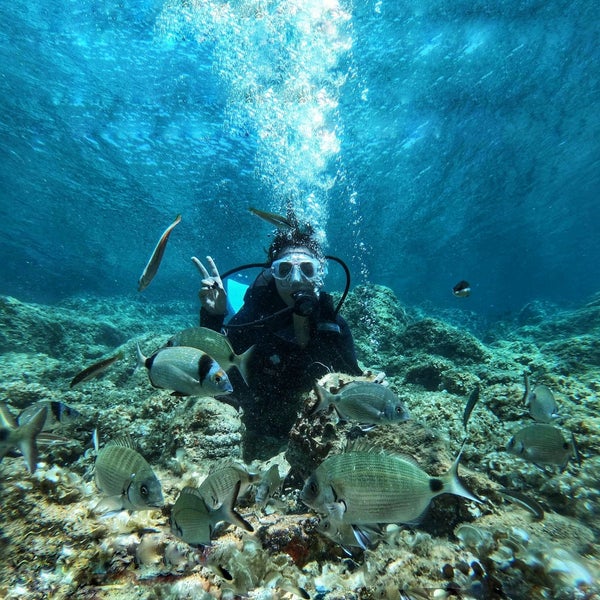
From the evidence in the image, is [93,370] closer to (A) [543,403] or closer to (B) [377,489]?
(B) [377,489]

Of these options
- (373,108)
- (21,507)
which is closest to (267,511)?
(21,507)

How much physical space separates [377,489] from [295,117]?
19012 millimetres

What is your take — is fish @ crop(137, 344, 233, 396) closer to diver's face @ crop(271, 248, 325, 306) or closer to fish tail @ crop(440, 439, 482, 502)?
fish tail @ crop(440, 439, 482, 502)

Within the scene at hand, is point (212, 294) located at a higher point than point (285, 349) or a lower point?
higher

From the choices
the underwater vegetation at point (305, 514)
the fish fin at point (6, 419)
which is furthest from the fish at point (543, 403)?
the fish fin at point (6, 419)

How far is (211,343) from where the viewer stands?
99.0 inches

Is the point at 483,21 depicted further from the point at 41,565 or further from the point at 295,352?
the point at 41,565

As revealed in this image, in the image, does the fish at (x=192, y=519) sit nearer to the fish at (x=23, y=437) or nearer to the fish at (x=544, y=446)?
the fish at (x=23, y=437)

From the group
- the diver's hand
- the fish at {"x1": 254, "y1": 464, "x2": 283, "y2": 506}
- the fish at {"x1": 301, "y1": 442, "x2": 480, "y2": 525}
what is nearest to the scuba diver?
the diver's hand

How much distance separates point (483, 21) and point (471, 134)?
7428 millimetres

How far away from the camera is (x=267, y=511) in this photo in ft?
9.66

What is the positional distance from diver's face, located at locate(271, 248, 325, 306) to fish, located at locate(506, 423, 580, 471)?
313cm

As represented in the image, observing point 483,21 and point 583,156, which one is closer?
point 483,21

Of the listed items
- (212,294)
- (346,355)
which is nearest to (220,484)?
(212,294)
